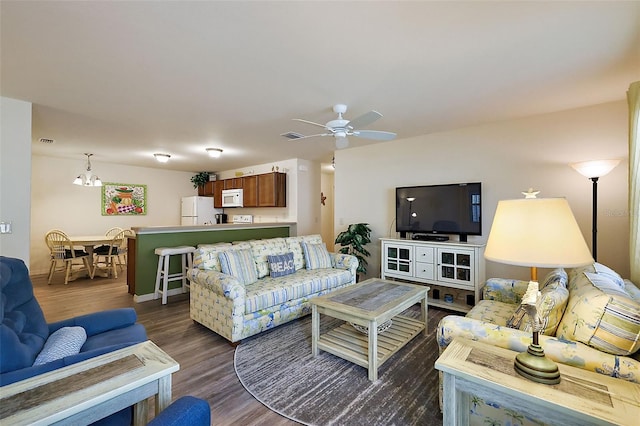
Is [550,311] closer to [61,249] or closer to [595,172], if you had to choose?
[595,172]

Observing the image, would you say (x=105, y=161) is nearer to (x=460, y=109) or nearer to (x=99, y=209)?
(x=99, y=209)

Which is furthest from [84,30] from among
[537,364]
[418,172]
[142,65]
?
[418,172]

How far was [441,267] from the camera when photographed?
369 centimetres

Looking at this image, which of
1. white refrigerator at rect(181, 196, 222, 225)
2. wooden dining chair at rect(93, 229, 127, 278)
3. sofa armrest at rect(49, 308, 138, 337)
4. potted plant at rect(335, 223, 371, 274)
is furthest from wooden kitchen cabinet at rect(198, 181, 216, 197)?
sofa armrest at rect(49, 308, 138, 337)

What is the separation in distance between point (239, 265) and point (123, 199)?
17.8ft

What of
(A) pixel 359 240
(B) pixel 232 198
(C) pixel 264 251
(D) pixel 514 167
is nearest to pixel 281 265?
(C) pixel 264 251

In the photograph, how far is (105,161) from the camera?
20.7ft

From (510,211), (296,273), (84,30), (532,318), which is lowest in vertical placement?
(296,273)

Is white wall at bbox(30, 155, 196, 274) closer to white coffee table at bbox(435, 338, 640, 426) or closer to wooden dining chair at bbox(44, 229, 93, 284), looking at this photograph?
wooden dining chair at bbox(44, 229, 93, 284)

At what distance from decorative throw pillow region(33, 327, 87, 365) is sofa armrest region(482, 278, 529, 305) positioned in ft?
10.6

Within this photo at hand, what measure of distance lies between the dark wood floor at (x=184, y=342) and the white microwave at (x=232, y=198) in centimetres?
270

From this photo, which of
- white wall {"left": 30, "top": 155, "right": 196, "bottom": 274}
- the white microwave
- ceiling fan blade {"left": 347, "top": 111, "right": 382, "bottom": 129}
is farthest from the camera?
the white microwave

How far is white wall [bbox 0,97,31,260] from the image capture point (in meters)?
2.74

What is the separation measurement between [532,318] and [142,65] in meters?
3.04
